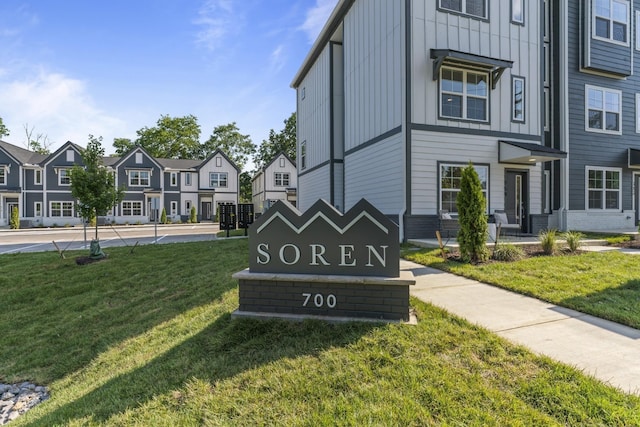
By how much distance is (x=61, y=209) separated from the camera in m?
31.0

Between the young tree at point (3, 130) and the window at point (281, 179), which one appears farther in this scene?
the young tree at point (3, 130)

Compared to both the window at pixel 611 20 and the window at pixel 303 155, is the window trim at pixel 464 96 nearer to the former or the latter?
the window at pixel 611 20

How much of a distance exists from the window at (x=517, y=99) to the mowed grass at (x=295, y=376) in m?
9.53

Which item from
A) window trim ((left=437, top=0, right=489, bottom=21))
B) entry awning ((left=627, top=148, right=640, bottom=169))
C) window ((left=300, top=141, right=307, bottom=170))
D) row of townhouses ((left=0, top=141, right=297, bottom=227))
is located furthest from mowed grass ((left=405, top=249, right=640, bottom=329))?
row of townhouses ((left=0, top=141, right=297, bottom=227))

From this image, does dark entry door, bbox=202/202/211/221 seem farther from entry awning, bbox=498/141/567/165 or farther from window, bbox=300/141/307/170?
entry awning, bbox=498/141/567/165

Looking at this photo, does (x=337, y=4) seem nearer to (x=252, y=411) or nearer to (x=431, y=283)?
(x=431, y=283)

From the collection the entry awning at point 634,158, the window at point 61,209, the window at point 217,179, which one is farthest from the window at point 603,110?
the window at point 61,209

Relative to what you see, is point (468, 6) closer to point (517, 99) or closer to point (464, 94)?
point (464, 94)

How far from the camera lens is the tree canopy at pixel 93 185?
1041cm

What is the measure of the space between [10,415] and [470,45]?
41.6 feet

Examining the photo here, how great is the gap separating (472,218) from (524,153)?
15.3ft

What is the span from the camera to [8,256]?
11.1 metres

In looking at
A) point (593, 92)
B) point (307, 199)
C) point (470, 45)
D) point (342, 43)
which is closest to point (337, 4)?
point (342, 43)

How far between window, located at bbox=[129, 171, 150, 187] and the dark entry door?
5.95 meters
